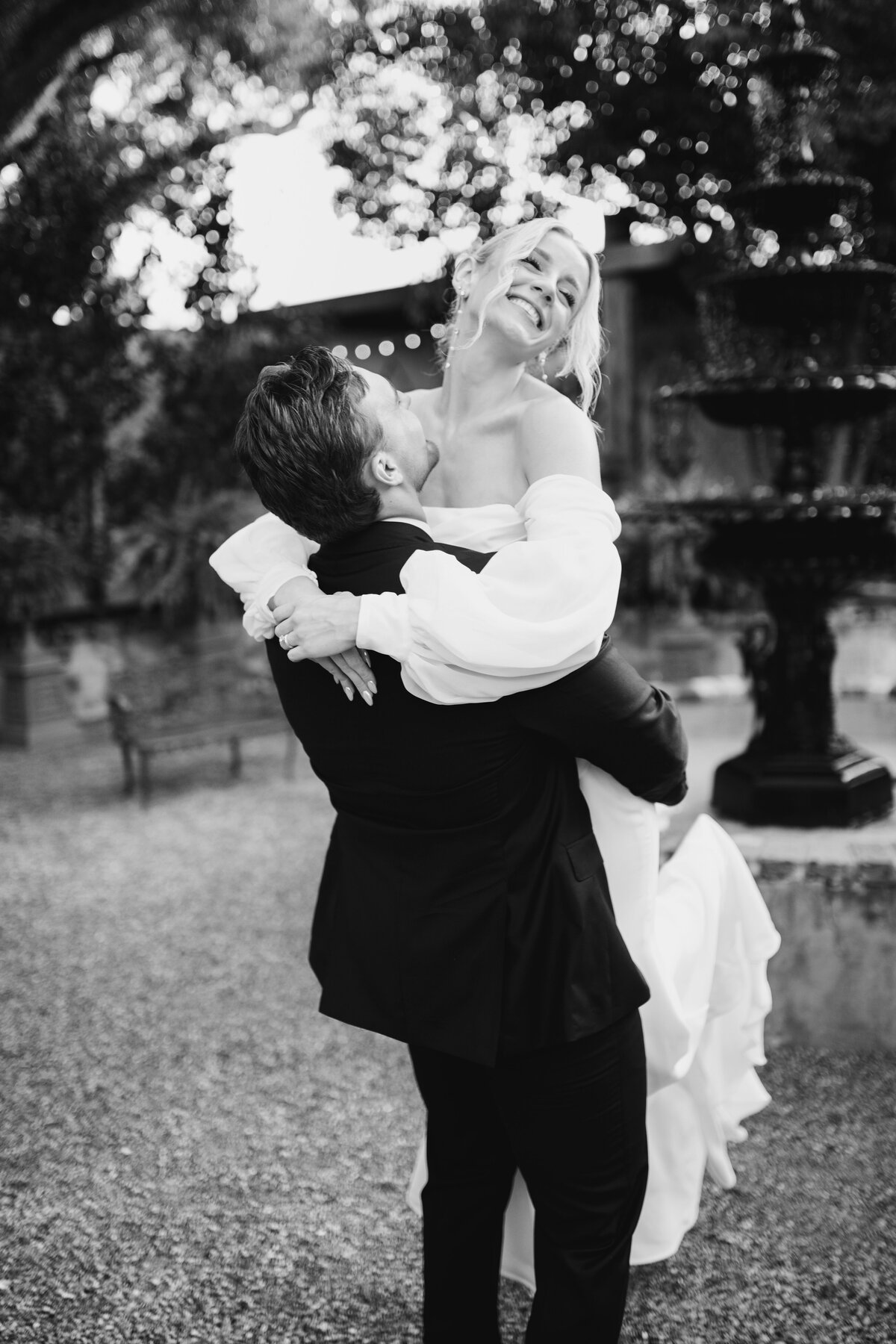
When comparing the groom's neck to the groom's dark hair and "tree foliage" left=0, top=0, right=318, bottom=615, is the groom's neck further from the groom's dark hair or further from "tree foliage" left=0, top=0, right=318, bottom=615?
"tree foliage" left=0, top=0, right=318, bottom=615

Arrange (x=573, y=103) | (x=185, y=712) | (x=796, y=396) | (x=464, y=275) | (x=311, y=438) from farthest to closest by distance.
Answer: (x=573, y=103) < (x=185, y=712) < (x=796, y=396) < (x=464, y=275) < (x=311, y=438)

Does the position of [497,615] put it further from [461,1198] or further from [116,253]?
[116,253]

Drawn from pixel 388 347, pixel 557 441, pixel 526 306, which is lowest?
pixel 557 441

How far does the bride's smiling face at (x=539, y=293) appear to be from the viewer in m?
1.59

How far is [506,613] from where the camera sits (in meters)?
1.35

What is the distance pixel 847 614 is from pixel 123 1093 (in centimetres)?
726

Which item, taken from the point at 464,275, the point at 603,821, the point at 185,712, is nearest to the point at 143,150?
the point at 185,712

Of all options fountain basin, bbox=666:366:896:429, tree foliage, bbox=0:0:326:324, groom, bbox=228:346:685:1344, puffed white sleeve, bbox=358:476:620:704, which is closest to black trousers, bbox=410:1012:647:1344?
groom, bbox=228:346:685:1344

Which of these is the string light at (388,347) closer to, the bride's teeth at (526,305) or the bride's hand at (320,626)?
the bride's teeth at (526,305)

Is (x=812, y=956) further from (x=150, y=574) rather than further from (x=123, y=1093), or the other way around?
(x=150, y=574)

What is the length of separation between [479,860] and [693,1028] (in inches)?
27.3

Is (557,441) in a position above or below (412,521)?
above

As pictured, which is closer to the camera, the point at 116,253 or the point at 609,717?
the point at 609,717

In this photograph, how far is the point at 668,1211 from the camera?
2154mm
